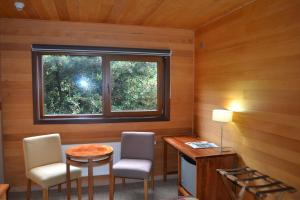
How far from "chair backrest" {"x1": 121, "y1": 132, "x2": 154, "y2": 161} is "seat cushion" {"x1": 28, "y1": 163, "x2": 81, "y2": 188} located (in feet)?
2.39

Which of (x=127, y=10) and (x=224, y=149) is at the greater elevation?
(x=127, y=10)

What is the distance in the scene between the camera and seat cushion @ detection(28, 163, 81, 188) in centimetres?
279

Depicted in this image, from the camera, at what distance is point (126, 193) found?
11.1 feet

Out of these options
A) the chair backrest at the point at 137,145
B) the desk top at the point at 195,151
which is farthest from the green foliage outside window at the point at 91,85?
the desk top at the point at 195,151

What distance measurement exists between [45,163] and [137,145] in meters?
1.22

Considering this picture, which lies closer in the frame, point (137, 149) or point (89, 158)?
point (89, 158)

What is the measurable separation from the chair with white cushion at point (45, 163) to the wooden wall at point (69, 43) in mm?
351

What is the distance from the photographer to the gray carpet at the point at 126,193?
10.7 ft

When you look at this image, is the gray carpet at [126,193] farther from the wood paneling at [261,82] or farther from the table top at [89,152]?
the wood paneling at [261,82]

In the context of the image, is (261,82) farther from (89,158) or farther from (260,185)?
(89,158)

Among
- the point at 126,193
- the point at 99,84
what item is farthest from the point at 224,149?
the point at 99,84

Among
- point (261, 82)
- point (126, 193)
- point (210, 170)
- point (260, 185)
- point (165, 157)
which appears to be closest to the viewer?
point (260, 185)

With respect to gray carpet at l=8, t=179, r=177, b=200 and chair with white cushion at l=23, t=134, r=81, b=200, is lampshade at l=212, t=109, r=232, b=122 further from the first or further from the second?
chair with white cushion at l=23, t=134, r=81, b=200

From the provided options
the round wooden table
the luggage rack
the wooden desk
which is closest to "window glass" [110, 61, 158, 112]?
the round wooden table
